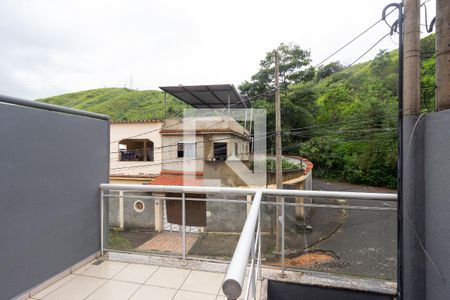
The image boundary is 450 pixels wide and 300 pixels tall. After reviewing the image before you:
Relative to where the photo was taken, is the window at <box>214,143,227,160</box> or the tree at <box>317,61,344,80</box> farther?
the tree at <box>317,61,344,80</box>

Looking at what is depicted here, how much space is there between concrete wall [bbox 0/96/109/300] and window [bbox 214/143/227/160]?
30.2 feet

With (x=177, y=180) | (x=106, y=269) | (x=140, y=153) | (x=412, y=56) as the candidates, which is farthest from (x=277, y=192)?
(x=140, y=153)

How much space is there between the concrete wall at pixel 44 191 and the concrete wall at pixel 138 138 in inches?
378

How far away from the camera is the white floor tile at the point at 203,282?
2.18 metres

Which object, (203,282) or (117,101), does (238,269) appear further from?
(117,101)

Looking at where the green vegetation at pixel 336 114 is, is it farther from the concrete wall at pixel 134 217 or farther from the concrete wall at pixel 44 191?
the concrete wall at pixel 44 191

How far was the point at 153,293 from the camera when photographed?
2.13 meters

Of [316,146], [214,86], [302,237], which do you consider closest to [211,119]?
[214,86]

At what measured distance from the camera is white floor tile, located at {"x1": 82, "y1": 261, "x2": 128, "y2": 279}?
2447 mm

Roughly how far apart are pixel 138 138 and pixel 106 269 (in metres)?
11.0

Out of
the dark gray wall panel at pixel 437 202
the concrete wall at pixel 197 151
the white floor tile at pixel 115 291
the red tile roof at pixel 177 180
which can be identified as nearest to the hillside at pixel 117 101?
the concrete wall at pixel 197 151

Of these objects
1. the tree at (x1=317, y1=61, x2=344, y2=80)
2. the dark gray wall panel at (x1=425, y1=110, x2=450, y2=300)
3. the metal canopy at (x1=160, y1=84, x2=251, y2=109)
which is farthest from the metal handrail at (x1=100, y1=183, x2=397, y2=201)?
the tree at (x1=317, y1=61, x2=344, y2=80)

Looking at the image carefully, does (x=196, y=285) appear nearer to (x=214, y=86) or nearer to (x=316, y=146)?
(x=214, y=86)

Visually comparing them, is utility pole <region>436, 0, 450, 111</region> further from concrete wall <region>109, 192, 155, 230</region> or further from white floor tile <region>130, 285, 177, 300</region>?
concrete wall <region>109, 192, 155, 230</region>
